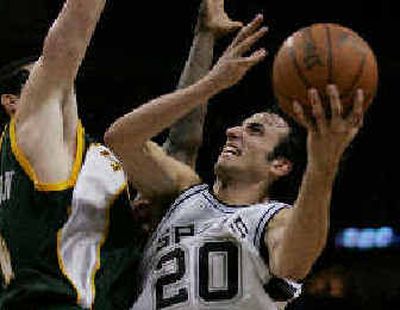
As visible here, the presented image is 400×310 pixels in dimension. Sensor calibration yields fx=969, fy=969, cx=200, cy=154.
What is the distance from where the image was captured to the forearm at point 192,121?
386cm

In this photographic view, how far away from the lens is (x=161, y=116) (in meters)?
3.20

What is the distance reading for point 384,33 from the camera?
767 cm

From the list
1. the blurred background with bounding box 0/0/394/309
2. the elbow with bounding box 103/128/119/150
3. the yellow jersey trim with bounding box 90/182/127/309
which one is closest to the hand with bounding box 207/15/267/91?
the elbow with bounding box 103/128/119/150

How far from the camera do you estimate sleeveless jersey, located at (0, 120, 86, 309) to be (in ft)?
9.96

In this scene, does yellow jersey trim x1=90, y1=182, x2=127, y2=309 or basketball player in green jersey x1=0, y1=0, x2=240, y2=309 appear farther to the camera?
yellow jersey trim x1=90, y1=182, x2=127, y2=309

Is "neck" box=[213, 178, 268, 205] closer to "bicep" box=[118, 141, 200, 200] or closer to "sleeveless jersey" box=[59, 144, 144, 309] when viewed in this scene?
"bicep" box=[118, 141, 200, 200]

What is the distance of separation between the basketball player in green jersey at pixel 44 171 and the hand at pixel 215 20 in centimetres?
95

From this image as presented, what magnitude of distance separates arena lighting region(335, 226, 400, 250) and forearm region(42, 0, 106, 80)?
6.32m

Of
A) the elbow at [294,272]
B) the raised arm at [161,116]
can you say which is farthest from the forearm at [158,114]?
the elbow at [294,272]

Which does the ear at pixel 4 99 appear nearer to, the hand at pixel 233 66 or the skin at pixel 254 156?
the skin at pixel 254 156

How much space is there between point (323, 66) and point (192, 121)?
1.27 m

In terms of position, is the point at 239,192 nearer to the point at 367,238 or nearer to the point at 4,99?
the point at 4,99

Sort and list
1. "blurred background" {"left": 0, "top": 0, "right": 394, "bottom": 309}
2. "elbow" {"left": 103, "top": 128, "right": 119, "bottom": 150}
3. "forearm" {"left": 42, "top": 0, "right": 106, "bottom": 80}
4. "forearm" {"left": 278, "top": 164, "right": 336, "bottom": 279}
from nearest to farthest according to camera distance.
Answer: "forearm" {"left": 278, "top": 164, "right": 336, "bottom": 279} → "forearm" {"left": 42, "top": 0, "right": 106, "bottom": 80} → "elbow" {"left": 103, "top": 128, "right": 119, "bottom": 150} → "blurred background" {"left": 0, "top": 0, "right": 394, "bottom": 309}

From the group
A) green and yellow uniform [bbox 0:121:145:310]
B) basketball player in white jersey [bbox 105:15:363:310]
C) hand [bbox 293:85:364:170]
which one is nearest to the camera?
hand [bbox 293:85:364:170]
